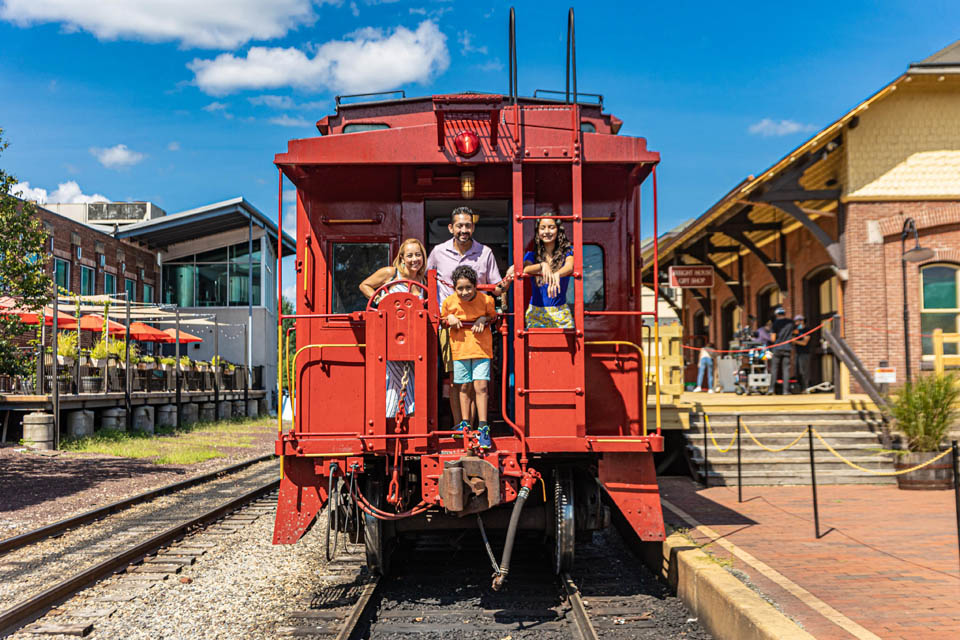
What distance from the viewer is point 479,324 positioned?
558 cm

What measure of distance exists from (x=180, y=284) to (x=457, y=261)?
3306 cm

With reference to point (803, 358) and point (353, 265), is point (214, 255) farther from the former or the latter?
point (353, 265)

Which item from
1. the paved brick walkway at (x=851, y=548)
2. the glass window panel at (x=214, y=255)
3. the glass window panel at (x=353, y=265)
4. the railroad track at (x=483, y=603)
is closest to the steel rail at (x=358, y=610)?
the railroad track at (x=483, y=603)

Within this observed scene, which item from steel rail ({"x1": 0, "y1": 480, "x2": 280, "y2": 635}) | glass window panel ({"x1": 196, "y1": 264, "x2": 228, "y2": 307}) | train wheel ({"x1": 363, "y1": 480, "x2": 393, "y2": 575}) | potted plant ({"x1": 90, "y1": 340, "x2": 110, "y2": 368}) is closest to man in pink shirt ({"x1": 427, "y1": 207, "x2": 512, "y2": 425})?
train wheel ({"x1": 363, "y1": 480, "x2": 393, "y2": 575})

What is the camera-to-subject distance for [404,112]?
701 centimetres

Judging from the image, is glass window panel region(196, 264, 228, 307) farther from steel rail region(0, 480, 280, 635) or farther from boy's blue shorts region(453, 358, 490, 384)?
boy's blue shorts region(453, 358, 490, 384)

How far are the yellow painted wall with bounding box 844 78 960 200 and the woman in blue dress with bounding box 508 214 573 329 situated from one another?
10.3 m

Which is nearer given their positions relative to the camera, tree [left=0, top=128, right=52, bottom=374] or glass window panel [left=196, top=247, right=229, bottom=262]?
tree [left=0, top=128, right=52, bottom=374]

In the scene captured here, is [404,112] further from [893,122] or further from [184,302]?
[184,302]

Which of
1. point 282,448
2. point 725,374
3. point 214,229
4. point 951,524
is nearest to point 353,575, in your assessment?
point 282,448

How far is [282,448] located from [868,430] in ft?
30.9

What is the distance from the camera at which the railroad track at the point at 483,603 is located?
534 cm

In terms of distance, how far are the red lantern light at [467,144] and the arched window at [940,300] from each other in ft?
38.7

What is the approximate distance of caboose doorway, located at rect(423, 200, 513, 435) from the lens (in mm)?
6582
